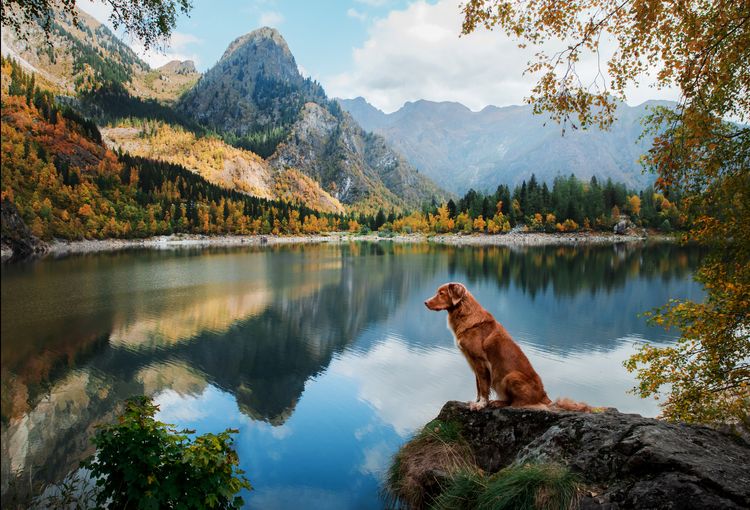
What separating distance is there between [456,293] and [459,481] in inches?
97.0

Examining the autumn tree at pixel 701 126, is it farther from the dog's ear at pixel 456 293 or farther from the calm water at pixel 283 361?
the calm water at pixel 283 361

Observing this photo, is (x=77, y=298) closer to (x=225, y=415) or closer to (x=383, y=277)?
(x=225, y=415)

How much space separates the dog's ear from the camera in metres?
6.12

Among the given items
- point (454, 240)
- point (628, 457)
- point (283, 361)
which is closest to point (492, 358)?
point (628, 457)

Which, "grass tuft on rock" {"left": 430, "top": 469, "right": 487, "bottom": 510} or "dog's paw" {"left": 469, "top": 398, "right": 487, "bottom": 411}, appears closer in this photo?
"grass tuft on rock" {"left": 430, "top": 469, "right": 487, "bottom": 510}

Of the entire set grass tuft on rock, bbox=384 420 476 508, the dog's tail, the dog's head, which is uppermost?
the dog's head

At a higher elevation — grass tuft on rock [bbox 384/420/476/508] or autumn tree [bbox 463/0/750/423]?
Result: autumn tree [bbox 463/0/750/423]

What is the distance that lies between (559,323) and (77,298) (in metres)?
29.8

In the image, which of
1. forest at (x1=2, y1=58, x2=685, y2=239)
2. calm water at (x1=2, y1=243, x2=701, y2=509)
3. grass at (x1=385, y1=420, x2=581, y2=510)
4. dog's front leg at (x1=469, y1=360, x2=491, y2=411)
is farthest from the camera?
forest at (x1=2, y1=58, x2=685, y2=239)

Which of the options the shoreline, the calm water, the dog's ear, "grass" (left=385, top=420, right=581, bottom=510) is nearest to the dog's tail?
"grass" (left=385, top=420, right=581, bottom=510)

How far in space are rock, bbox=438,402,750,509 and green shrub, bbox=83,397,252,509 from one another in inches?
133

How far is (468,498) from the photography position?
5.06m

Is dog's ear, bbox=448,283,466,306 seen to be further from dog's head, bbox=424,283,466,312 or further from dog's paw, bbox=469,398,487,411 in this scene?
dog's paw, bbox=469,398,487,411

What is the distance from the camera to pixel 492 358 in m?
5.88
